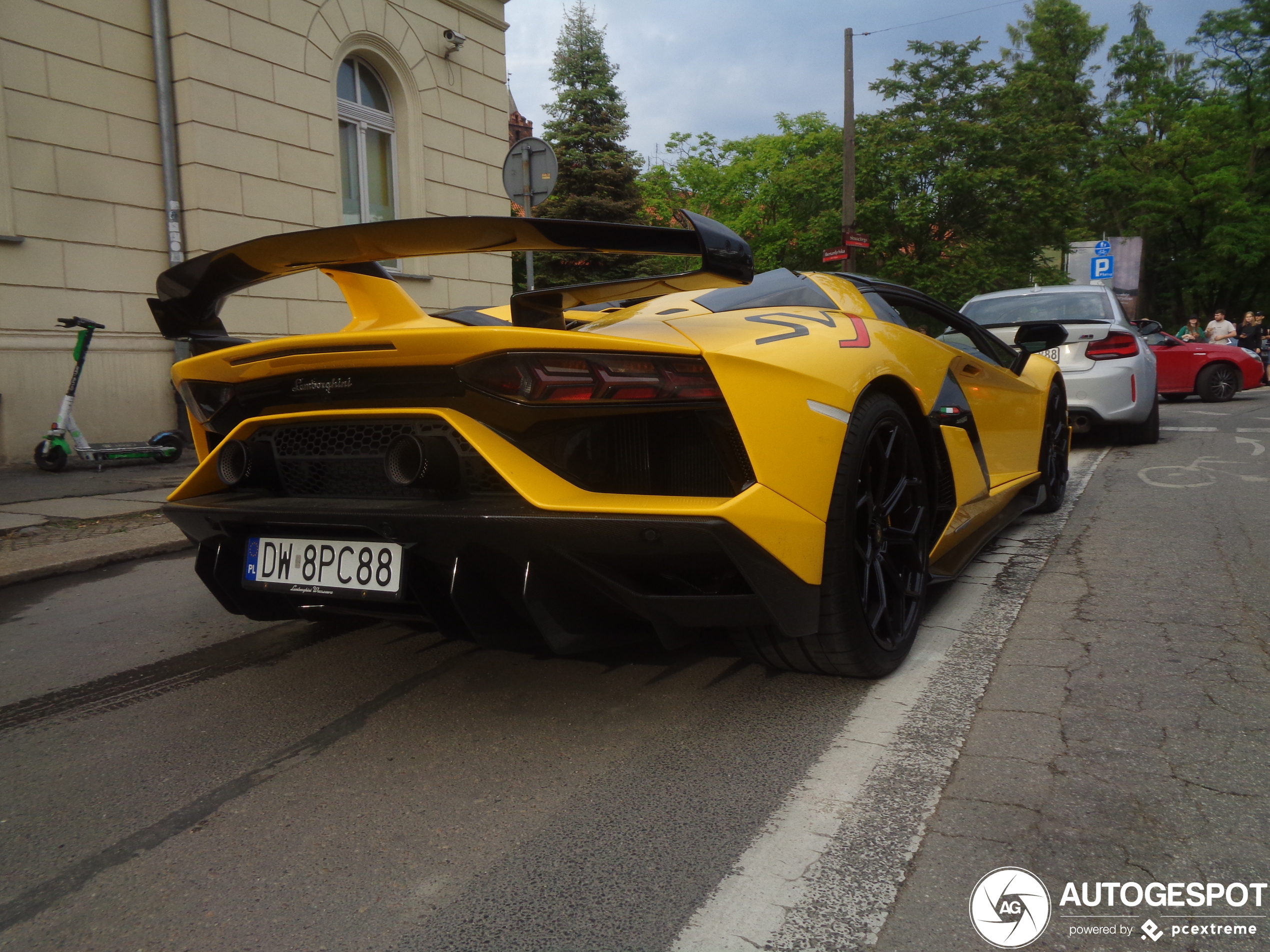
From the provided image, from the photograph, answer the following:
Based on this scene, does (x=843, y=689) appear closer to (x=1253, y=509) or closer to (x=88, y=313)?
(x=1253, y=509)

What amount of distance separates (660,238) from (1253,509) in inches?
193

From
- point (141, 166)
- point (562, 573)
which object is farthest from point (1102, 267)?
point (562, 573)

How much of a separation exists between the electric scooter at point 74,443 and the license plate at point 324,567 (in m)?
6.36

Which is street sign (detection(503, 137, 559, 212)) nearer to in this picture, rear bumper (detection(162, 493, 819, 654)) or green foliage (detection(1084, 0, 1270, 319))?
rear bumper (detection(162, 493, 819, 654))

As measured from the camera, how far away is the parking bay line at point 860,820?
5.57 ft

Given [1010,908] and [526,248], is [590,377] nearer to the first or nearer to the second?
[526,248]

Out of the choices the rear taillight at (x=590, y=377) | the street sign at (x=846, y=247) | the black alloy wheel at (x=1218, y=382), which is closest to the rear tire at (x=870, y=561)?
the rear taillight at (x=590, y=377)

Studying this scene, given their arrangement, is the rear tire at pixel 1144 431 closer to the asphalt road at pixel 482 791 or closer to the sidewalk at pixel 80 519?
the asphalt road at pixel 482 791

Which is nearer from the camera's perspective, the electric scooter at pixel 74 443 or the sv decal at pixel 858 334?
the sv decal at pixel 858 334

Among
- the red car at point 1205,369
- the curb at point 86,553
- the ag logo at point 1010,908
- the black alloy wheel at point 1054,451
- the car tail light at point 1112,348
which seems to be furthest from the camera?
the red car at point 1205,369

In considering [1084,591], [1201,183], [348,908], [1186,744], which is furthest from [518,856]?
Answer: [1201,183]

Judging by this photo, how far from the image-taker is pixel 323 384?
2.55 metres

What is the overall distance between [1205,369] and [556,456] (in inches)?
644

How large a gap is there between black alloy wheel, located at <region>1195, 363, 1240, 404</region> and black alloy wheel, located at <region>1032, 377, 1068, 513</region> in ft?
38.3
